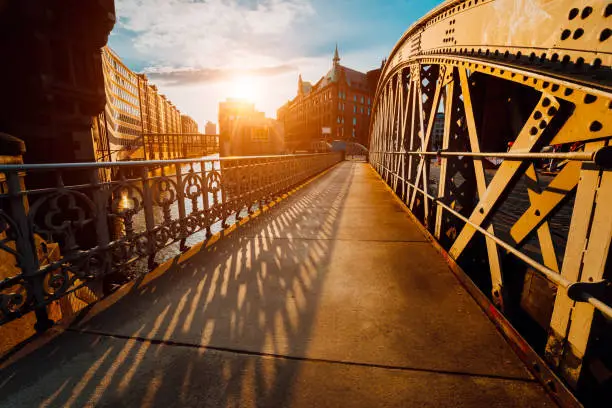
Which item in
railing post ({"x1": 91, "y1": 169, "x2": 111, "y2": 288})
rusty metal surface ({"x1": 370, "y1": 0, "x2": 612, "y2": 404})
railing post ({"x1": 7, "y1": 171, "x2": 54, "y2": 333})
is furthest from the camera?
railing post ({"x1": 91, "y1": 169, "x2": 111, "y2": 288})

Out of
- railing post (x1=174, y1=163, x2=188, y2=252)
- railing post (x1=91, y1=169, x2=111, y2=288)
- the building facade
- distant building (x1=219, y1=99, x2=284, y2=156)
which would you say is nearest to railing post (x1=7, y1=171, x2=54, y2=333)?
railing post (x1=91, y1=169, x2=111, y2=288)

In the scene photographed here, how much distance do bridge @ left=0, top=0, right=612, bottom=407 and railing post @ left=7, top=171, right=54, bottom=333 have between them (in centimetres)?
1

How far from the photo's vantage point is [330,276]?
121 inches

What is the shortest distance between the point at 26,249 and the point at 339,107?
71559mm

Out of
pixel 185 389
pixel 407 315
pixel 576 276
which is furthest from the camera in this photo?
pixel 407 315

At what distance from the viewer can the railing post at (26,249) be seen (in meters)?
2.06

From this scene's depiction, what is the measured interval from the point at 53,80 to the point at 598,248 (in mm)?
10490

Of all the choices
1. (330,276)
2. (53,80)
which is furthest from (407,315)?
(53,80)

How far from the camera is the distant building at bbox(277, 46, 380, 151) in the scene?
225 ft

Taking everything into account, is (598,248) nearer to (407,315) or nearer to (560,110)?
(560,110)

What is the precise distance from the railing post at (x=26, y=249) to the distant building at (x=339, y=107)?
68.7m

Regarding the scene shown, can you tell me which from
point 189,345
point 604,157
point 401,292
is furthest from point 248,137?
point 604,157

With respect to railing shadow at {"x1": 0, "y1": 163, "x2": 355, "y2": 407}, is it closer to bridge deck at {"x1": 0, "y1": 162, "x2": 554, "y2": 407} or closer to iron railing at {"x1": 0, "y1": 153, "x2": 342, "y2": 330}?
bridge deck at {"x1": 0, "y1": 162, "x2": 554, "y2": 407}

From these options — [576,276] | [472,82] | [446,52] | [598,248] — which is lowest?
[576,276]
